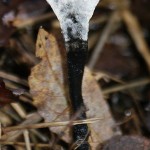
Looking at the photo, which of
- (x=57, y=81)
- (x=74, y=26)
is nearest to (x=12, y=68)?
(x=57, y=81)

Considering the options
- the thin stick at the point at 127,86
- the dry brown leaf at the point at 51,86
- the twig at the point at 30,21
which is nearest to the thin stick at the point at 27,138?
the dry brown leaf at the point at 51,86

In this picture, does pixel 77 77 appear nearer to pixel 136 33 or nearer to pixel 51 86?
pixel 51 86

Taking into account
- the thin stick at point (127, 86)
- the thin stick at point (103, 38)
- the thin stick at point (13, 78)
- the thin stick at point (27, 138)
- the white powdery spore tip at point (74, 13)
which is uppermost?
the thin stick at point (103, 38)

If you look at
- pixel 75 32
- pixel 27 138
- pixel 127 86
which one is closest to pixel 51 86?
pixel 27 138

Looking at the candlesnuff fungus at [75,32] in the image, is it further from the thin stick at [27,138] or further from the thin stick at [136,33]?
the thin stick at [136,33]

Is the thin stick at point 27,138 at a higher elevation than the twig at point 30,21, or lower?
lower

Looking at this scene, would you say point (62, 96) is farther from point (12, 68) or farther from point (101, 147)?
point (12, 68)

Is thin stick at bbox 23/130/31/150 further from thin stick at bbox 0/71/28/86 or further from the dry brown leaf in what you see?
thin stick at bbox 0/71/28/86

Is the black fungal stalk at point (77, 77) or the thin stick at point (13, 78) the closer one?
the black fungal stalk at point (77, 77)
